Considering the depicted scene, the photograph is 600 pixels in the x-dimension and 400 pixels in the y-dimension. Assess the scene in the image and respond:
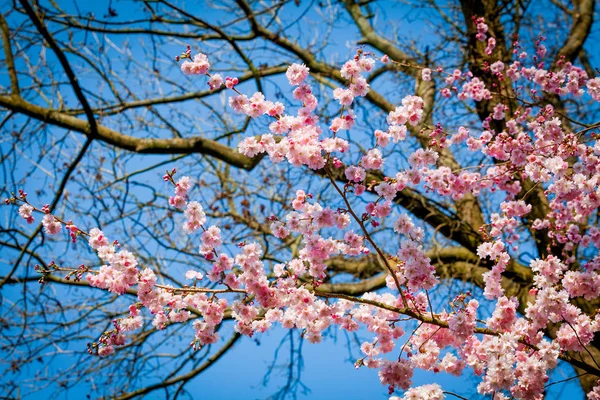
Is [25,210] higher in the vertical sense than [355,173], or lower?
higher

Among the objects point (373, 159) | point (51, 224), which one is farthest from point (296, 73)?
point (51, 224)

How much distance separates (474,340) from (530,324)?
0.32 m

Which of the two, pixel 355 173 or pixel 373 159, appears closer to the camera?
pixel 355 173

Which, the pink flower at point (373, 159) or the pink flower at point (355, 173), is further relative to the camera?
the pink flower at point (373, 159)

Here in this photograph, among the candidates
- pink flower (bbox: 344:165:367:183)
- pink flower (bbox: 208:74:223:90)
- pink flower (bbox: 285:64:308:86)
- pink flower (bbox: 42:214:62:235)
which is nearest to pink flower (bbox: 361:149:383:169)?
pink flower (bbox: 344:165:367:183)

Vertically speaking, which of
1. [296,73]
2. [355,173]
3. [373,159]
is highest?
[296,73]

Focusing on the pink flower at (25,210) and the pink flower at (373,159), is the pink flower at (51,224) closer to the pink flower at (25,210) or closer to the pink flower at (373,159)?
the pink flower at (25,210)

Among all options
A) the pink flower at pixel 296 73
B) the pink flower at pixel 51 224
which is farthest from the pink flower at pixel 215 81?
the pink flower at pixel 51 224

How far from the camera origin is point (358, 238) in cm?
241

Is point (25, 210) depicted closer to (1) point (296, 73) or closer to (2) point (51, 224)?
(2) point (51, 224)

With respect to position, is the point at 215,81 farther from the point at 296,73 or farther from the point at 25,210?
the point at 25,210

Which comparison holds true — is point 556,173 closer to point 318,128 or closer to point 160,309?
point 318,128

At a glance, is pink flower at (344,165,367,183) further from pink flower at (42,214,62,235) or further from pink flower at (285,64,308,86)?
pink flower at (42,214,62,235)

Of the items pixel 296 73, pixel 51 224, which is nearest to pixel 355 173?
pixel 296 73
